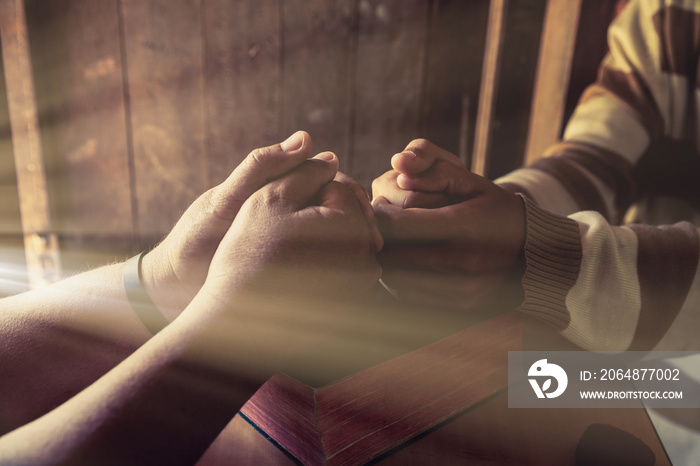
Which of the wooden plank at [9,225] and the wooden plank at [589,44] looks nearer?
the wooden plank at [9,225]

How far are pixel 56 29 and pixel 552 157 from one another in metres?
1.00

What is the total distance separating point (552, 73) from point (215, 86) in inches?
33.2

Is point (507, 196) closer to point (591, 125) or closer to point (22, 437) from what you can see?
point (22, 437)

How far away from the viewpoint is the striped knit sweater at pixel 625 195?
1.61 feet

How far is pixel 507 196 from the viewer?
1.61 ft

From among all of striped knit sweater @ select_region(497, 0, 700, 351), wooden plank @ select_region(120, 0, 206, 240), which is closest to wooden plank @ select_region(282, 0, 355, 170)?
wooden plank @ select_region(120, 0, 206, 240)

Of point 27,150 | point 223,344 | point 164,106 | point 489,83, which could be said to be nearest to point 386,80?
point 489,83

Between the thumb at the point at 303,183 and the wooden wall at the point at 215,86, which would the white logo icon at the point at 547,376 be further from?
the wooden wall at the point at 215,86

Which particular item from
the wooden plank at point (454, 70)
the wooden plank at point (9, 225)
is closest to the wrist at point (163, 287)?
the wooden plank at point (9, 225)

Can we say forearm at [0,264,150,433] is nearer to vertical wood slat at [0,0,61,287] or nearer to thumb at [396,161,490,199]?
thumb at [396,161,490,199]

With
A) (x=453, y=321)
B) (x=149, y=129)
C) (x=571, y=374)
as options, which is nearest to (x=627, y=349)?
(x=571, y=374)

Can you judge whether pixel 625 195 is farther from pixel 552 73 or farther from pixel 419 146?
pixel 419 146

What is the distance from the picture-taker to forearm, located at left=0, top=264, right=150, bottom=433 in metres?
0.43

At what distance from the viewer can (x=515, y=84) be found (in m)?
1.16
